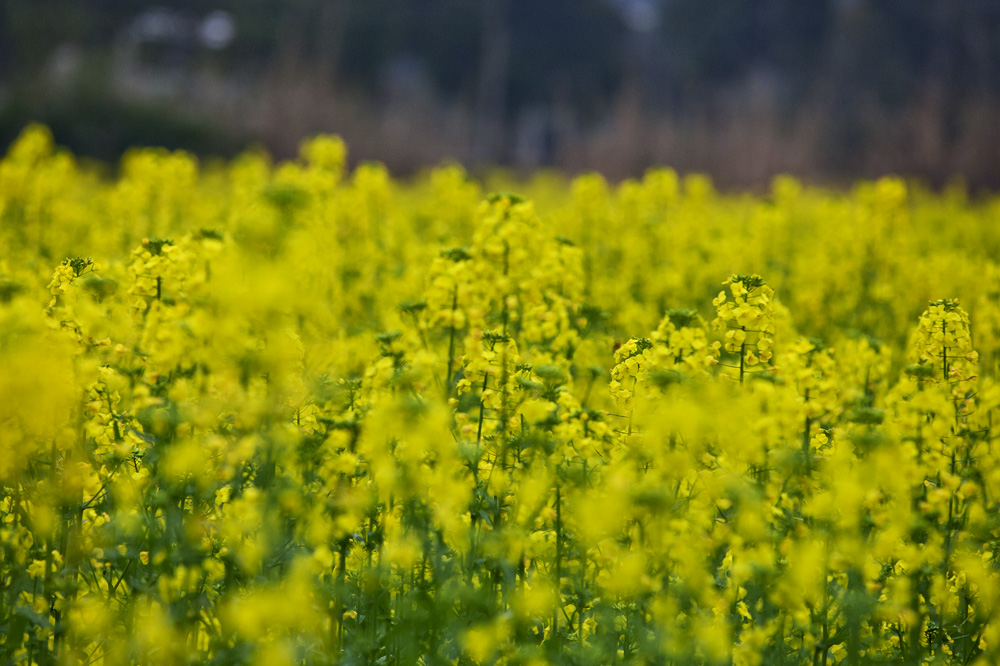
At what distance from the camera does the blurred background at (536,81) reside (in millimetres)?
19391

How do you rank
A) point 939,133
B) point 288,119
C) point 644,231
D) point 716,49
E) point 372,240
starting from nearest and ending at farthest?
point 372,240
point 644,231
point 939,133
point 288,119
point 716,49

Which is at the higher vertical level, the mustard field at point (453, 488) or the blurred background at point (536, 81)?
the blurred background at point (536, 81)

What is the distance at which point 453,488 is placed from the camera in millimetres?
2238

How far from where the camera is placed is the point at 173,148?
19.0 meters

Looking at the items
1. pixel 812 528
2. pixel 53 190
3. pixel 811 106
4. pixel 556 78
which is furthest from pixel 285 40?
pixel 812 528

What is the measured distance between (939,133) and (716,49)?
22.5 metres

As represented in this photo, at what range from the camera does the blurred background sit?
19.4 meters

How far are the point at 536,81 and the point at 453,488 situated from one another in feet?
115

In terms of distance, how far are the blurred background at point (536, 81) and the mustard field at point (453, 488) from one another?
17321 mm

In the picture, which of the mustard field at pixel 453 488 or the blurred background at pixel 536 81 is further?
the blurred background at pixel 536 81

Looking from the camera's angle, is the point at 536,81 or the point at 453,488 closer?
the point at 453,488

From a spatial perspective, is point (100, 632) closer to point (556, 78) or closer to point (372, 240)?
point (372, 240)

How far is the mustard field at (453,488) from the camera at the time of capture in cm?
217

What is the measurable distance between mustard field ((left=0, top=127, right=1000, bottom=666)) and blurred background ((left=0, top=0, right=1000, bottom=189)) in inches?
682
